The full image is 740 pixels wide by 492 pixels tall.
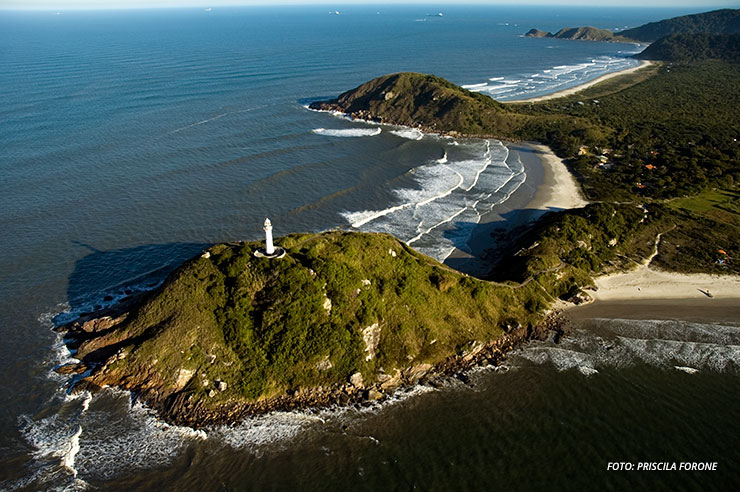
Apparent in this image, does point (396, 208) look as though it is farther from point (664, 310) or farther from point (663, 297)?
point (664, 310)

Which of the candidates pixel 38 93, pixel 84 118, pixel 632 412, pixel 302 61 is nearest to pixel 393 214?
pixel 632 412

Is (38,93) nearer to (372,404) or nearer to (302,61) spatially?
(302,61)

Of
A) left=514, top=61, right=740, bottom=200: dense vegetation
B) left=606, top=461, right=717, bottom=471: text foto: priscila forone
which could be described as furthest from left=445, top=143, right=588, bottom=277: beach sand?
left=606, top=461, right=717, bottom=471: text foto: priscila forone

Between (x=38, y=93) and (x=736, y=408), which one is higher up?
(x=38, y=93)

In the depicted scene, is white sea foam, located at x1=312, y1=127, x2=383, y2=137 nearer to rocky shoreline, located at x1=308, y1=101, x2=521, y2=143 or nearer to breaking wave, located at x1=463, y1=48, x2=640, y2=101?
rocky shoreline, located at x1=308, y1=101, x2=521, y2=143

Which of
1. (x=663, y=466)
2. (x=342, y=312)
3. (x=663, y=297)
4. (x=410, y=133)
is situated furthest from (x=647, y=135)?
(x=342, y=312)

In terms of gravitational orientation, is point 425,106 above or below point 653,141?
above

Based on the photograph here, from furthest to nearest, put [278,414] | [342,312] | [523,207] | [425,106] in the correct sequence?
[425,106]
[523,207]
[342,312]
[278,414]

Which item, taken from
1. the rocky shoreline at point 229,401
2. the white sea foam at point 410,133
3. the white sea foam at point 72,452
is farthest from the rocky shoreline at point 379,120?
the white sea foam at point 72,452
